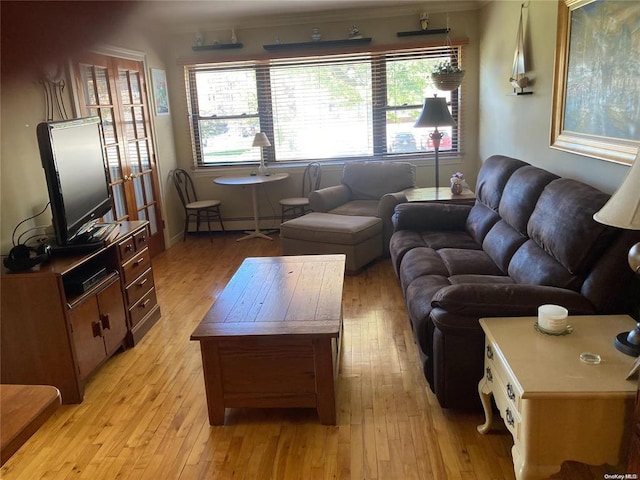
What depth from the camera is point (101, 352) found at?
2625 mm

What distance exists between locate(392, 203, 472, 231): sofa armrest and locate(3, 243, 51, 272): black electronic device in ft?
7.75

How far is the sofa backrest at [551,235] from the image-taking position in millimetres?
1905

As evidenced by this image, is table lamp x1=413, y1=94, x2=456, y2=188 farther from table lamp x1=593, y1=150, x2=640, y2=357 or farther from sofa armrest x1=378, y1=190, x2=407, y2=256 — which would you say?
table lamp x1=593, y1=150, x2=640, y2=357

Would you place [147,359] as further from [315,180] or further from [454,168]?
[454,168]

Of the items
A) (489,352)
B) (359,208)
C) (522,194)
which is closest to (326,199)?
(359,208)

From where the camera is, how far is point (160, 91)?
16.5 feet

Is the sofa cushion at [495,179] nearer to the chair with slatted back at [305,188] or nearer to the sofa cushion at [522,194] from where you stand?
the sofa cushion at [522,194]

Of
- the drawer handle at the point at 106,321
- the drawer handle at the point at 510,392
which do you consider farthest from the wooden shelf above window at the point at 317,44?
the drawer handle at the point at 510,392

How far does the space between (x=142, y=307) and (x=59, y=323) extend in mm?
793

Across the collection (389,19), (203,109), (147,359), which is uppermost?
(389,19)


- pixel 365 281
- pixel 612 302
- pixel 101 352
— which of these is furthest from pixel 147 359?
pixel 612 302

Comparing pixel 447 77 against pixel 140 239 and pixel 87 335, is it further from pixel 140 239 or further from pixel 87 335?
pixel 87 335

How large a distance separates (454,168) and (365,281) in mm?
2088

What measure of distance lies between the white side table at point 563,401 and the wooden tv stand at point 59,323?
1.91 m
